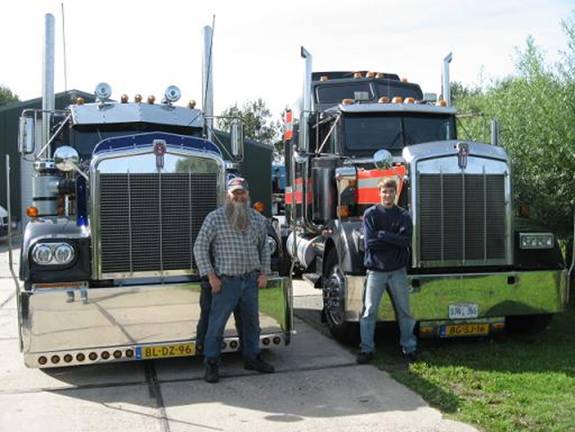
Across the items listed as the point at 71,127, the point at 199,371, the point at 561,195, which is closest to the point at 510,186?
the point at 561,195

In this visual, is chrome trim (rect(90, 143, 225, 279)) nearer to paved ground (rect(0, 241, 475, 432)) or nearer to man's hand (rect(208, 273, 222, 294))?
man's hand (rect(208, 273, 222, 294))

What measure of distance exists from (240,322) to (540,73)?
21.5 feet

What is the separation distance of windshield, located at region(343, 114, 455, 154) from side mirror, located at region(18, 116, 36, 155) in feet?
11.5

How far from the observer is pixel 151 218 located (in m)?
5.96

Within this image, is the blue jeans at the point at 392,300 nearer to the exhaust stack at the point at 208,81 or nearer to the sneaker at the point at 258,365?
the sneaker at the point at 258,365

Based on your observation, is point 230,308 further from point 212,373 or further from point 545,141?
point 545,141

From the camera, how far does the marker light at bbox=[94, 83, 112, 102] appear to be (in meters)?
8.05

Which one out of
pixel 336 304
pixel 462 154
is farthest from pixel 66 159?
pixel 462 154

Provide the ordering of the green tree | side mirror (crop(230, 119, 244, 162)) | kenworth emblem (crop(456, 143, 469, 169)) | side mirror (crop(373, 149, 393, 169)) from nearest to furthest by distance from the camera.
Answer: kenworth emblem (crop(456, 143, 469, 169))
side mirror (crop(373, 149, 393, 169))
side mirror (crop(230, 119, 244, 162))
the green tree

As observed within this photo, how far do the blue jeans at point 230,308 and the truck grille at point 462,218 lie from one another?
1.77 m

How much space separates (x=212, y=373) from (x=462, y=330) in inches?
98.2

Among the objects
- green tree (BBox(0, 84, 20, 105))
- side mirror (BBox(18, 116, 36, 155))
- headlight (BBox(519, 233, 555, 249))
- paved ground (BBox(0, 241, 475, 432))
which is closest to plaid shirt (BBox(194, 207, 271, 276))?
paved ground (BBox(0, 241, 475, 432))

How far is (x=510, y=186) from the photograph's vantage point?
266 inches

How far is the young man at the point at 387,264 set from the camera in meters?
6.14
